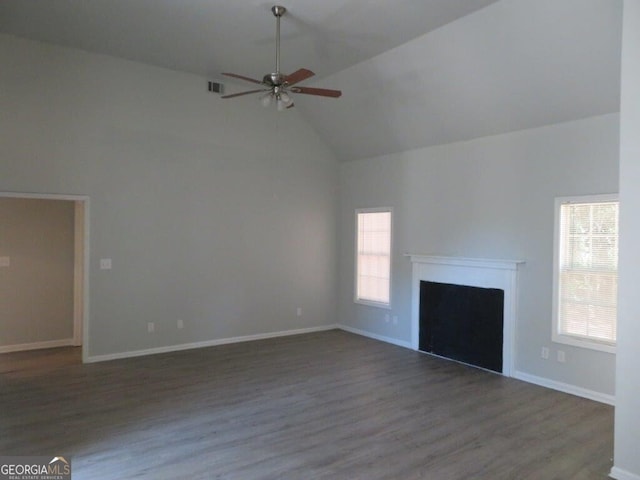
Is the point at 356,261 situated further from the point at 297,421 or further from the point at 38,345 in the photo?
the point at 38,345

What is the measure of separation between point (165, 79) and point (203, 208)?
5.97 feet

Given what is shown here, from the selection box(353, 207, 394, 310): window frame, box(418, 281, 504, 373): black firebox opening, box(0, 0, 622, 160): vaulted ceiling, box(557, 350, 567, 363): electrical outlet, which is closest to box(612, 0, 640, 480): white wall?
box(0, 0, 622, 160): vaulted ceiling

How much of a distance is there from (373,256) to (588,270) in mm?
3259

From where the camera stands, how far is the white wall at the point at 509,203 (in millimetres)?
4492

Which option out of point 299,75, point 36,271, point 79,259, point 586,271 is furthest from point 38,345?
point 586,271

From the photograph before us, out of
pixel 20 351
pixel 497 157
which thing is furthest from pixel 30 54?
pixel 497 157

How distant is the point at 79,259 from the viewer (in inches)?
242

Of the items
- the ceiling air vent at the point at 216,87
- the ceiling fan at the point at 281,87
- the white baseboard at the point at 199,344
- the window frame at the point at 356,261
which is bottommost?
the white baseboard at the point at 199,344

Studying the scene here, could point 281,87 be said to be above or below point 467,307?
above

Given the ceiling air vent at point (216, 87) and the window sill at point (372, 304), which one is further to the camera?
the window sill at point (372, 304)

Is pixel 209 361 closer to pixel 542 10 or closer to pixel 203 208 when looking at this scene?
pixel 203 208

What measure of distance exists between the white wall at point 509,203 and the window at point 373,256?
0.17 m

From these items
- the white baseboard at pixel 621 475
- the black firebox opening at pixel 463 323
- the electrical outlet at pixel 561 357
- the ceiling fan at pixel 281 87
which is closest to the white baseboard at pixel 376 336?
the black firebox opening at pixel 463 323

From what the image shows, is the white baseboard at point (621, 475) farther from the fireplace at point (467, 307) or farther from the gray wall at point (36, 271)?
the gray wall at point (36, 271)
